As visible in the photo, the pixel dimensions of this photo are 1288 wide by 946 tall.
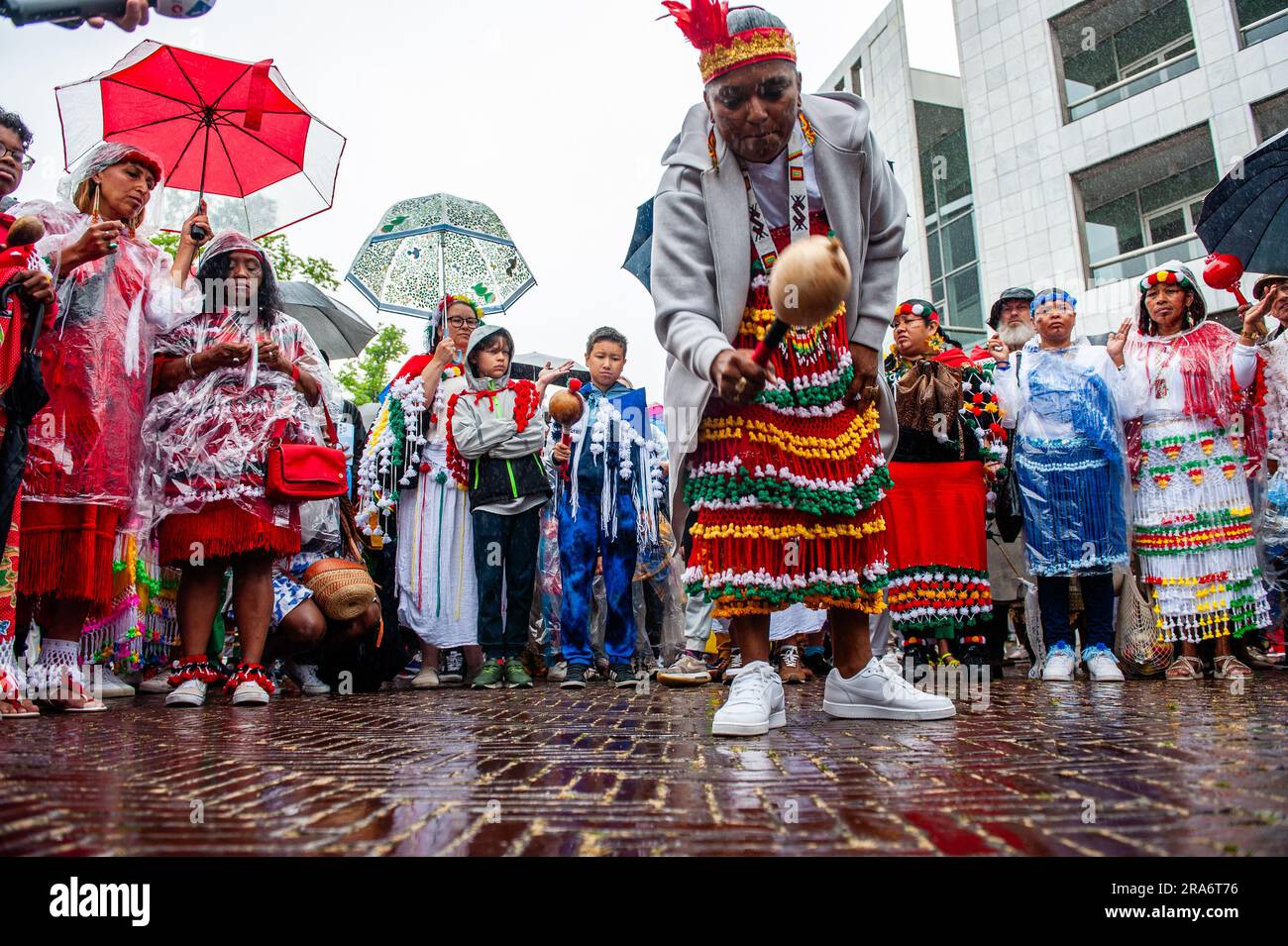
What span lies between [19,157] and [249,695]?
2422mm

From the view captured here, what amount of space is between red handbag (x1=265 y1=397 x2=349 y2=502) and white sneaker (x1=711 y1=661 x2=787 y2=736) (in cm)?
231

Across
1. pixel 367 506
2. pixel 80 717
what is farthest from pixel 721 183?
pixel 367 506

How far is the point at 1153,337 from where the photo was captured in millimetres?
5031

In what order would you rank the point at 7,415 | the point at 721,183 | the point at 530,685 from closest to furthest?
the point at 721,183 < the point at 7,415 < the point at 530,685

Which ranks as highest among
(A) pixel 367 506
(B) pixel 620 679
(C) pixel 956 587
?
(A) pixel 367 506

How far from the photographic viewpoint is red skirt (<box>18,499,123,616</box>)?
3662mm

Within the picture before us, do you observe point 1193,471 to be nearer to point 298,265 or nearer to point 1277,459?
point 1277,459

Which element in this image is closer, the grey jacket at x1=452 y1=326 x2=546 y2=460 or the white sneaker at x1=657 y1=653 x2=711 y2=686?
the white sneaker at x1=657 y1=653 x2=711 y2=686

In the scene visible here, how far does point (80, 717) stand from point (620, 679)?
300cm

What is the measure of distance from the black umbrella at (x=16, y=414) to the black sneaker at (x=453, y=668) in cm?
288

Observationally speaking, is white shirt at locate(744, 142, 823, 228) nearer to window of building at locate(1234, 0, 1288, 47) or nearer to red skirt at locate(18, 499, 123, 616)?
red skirt at locate(18, 499, 123, 616)

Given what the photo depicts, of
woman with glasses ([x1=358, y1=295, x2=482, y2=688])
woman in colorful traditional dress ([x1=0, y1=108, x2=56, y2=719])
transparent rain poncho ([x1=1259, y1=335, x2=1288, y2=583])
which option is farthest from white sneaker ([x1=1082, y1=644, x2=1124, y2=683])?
woman in colorful traditional dress ([x1=0, y1=108, x2=56, y2=719])

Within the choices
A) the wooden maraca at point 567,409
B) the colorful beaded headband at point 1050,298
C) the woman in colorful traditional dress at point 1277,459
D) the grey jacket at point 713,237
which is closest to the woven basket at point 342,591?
the wooden maraca at point 567,409
